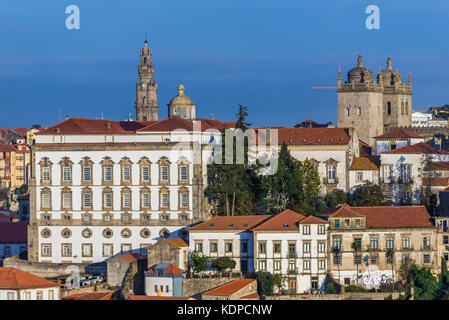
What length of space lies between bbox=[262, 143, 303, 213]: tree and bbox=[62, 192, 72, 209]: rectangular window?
14.4 metres

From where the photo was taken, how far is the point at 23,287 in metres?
55.8

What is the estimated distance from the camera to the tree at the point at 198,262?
61.2 meters

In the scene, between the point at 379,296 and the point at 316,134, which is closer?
the point at 379,296

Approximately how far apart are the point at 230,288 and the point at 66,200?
63.6 ft

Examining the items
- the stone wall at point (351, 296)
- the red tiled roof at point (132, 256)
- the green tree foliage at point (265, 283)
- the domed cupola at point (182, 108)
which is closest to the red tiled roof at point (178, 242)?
the red tiled roof at point (132, 256)

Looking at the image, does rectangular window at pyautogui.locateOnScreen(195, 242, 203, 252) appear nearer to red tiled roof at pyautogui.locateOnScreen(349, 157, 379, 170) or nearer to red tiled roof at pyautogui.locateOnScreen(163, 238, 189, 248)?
red tiled roof at pyautogui.locateOnScreen(163, 238, 189, 248)

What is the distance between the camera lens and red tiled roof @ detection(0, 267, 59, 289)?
56094mm

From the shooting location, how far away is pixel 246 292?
57.1 metres

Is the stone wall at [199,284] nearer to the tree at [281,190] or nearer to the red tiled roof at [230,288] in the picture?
the red tiled roof at [230,288]

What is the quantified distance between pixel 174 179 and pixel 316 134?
1462 cm

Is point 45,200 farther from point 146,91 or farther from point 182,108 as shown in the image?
point 146,91

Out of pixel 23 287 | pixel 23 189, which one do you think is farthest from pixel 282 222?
pixel 23 189

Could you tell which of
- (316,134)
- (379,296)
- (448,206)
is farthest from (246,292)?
(316,134)
